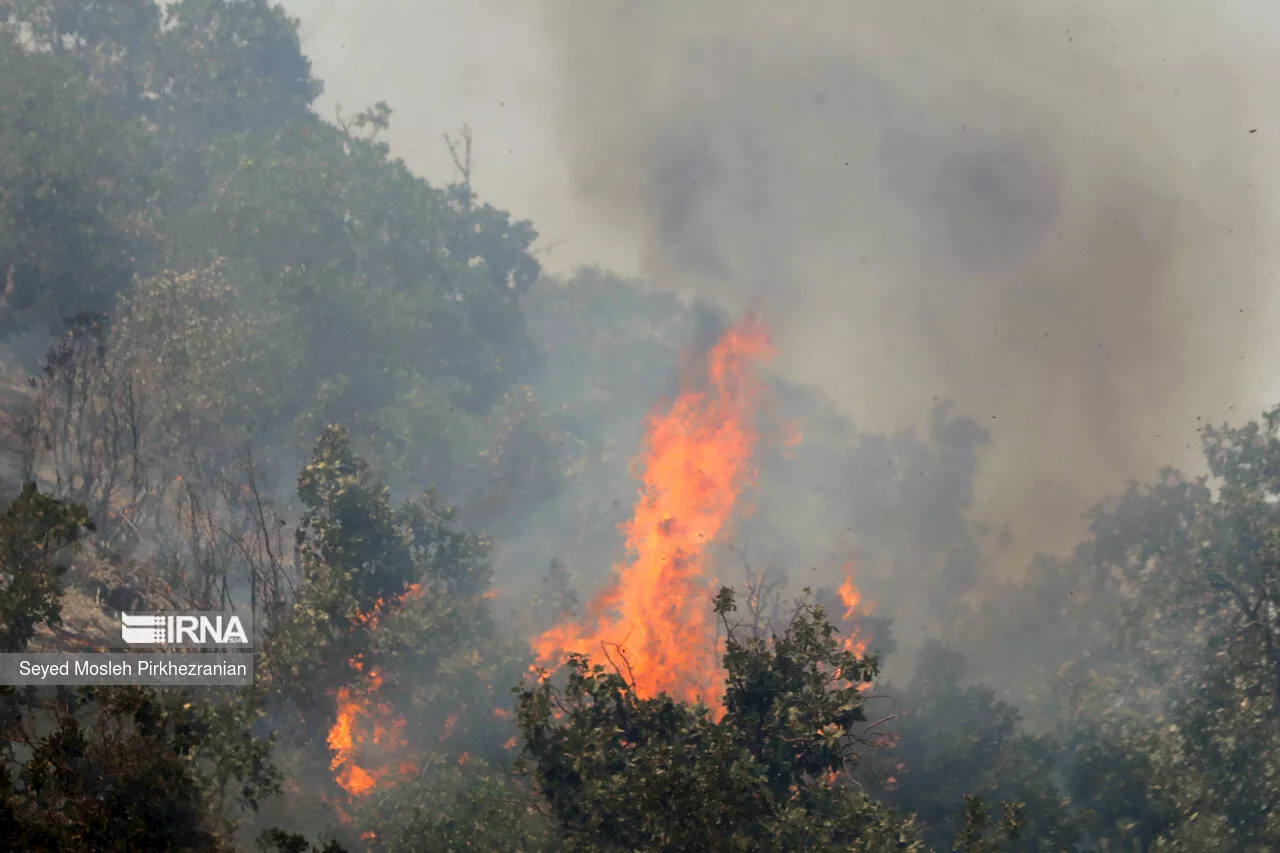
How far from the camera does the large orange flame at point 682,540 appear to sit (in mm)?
46156

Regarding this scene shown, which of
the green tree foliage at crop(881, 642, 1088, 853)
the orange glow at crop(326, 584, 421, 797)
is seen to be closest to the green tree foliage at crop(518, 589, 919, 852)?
the green tree foliage at crop(881, 642, 1088, 853)

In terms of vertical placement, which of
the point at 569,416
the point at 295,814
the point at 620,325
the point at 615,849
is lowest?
the point at 615,849

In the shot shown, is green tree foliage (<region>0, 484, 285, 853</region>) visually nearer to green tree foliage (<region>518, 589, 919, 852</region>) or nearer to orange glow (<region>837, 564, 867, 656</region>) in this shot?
green tree foliage (<region>518, 589, 919, 852</region>)

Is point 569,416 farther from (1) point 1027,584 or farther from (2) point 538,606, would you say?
(1) point 1027,584

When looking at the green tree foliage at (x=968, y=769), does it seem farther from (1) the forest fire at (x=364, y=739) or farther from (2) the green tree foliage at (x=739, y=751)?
(1) the forest fire at (x=364, y=739)

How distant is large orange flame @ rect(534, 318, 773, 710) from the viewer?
46.2m

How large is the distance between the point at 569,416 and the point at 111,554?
36.1m

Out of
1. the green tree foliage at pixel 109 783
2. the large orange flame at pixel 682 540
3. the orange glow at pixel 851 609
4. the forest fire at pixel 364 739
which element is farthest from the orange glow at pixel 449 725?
the green tree foliage at pixel 109 783

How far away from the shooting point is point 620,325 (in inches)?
3396

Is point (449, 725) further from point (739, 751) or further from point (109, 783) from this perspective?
point (109, 783)

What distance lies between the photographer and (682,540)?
52500mm

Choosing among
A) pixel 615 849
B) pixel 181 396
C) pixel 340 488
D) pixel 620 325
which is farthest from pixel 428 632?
pixel 620 325

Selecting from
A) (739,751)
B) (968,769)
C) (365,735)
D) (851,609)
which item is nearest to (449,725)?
(365,735)

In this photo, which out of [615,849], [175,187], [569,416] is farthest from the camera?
[569,416]
